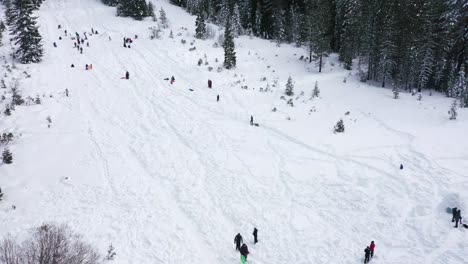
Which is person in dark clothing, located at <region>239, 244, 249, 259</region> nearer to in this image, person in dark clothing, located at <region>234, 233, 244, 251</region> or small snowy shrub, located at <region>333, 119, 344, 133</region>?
person in dark clothing, located at <region>234, 233, 244, 251</region>

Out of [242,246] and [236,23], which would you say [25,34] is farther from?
[242,246]

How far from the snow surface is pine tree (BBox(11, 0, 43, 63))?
5.51 feet

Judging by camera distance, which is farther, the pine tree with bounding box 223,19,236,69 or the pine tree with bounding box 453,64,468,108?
the pine tree with bounding box 223,19,236,69

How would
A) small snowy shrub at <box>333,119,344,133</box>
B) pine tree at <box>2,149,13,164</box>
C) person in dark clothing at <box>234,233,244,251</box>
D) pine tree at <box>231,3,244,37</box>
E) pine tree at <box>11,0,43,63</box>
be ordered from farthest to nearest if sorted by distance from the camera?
pine tree at <box>231,3,244,37</box>, pine tree at <box>11,0,43,63</box>, small snowy shrub at <box>333,119,344,133</box>, pine tree at <box>2,149,13,164</box>, person in dark clothing at <box>234,233,244,251</box>

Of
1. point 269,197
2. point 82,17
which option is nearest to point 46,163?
point 269,197

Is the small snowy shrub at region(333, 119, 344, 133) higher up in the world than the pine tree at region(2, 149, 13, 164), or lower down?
higher up

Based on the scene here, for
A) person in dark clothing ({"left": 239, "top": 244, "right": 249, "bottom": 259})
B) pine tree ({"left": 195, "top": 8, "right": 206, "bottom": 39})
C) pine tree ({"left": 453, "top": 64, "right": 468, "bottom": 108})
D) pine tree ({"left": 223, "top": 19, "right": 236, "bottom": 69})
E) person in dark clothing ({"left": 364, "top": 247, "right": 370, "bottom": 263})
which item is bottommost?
person in dark clothing ({"left": 364, "top": 247, "right": 370, "bottom": 263})

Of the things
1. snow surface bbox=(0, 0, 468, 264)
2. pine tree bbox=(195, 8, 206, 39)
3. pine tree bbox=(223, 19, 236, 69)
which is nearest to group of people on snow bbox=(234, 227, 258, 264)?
snow surface bbox=(0, 0, 468, 264)

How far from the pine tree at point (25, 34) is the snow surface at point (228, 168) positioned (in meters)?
1.68

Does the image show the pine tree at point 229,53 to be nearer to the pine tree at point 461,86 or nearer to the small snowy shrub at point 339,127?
the small snowy shrub at point 339,127

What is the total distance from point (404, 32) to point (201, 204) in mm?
33463

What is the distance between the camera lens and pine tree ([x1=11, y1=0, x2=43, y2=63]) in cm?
4344

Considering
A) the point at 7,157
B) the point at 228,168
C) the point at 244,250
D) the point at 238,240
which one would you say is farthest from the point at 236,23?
the point at 244,250

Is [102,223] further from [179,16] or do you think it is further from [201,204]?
[179,16]
